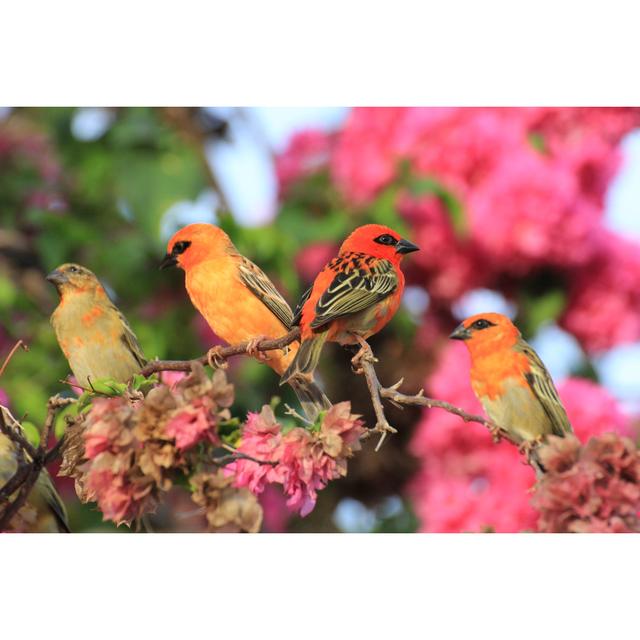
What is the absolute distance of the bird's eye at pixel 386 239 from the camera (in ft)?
6.15

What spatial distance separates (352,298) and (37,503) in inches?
24.3

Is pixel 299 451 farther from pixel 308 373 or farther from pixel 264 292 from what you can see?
pixel 264 292

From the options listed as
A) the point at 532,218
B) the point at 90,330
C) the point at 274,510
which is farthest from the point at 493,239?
the point at 90,330

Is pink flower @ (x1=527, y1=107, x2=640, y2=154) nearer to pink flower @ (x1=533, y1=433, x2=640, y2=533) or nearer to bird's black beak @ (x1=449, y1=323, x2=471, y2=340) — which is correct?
bird's black beak @ (x1=449, y1=323, x2=471, y2=340)

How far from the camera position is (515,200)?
7.76 feet

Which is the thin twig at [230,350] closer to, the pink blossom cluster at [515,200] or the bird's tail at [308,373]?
the bird's tail at [308,373]

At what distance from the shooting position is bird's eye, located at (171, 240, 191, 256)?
1936 mm

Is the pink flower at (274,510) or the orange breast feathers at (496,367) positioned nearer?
the orange breast feathers at (496,367)

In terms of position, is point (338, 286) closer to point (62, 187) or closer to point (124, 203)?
point (124, 203)

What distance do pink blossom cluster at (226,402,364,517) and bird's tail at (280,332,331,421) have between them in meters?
0.15

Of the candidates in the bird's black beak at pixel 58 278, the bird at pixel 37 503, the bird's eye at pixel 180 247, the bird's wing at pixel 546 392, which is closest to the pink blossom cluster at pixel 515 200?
the bird's wing at pixel 546 392

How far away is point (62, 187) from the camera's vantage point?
2639mm
